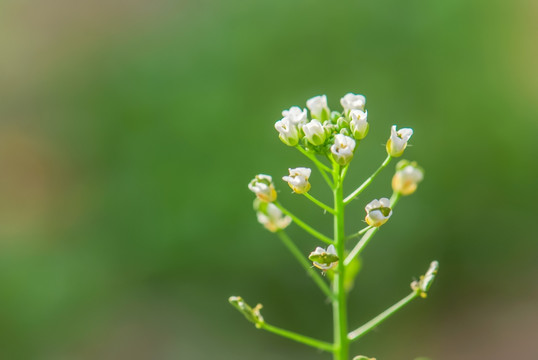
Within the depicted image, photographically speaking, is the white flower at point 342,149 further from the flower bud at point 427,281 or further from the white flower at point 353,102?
the flower bud at point 427,281

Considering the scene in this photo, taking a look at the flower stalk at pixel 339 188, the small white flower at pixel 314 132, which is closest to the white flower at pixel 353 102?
the flower stalk at pixel 339 188

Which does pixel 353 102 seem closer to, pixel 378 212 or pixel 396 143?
pixel 396 143

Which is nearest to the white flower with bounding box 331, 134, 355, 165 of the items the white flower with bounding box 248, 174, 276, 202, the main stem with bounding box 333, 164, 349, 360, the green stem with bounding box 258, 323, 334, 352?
the main stem with bounding box 333, 164, 349, 360

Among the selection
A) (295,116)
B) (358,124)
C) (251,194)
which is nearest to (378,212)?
(358,124)

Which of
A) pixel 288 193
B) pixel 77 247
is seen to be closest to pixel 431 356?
pixel 288 193

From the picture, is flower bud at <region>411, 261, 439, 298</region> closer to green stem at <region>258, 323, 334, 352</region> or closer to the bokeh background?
green stem at <region>258, 323, 334, 352</region>

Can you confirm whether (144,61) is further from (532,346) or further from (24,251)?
(532,346)
